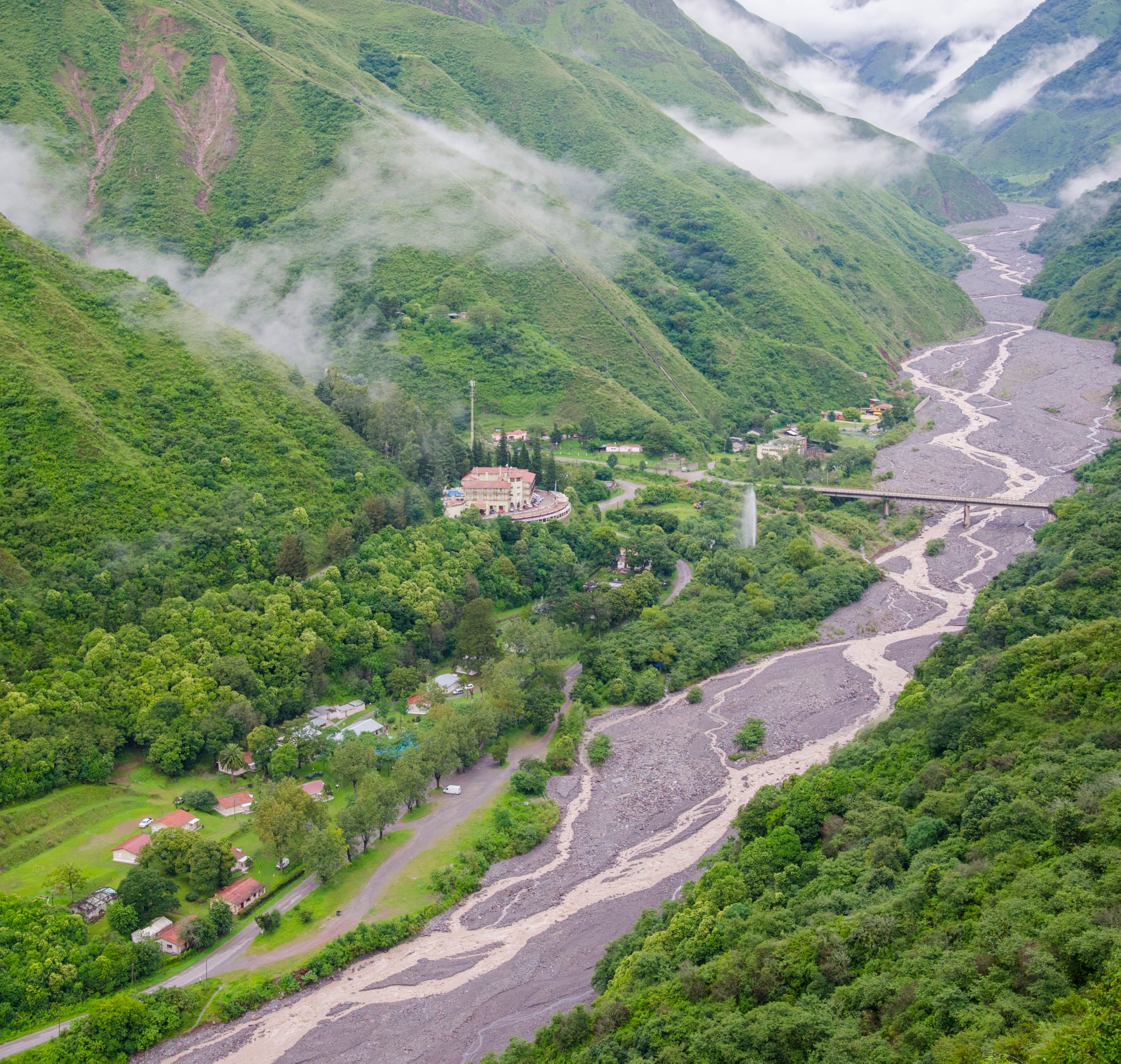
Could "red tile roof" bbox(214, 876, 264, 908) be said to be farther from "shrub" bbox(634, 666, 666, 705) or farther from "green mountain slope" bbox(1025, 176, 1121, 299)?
"green mountain slope" bbox(1025, 176, 1121, 299)

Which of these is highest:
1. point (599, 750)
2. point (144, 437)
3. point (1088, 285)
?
point (144, 437)

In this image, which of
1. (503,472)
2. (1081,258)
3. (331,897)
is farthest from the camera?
(1081,258)

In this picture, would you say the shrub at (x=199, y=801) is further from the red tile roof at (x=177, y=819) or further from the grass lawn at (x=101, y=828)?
the red tile roof at (x=177, y=819)

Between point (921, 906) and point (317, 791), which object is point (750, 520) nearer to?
point (317, 791)

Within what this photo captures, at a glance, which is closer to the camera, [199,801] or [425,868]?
[425,868]

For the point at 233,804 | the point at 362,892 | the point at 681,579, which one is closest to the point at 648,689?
the point at 681,579

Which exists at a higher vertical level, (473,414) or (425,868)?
(473,414)
